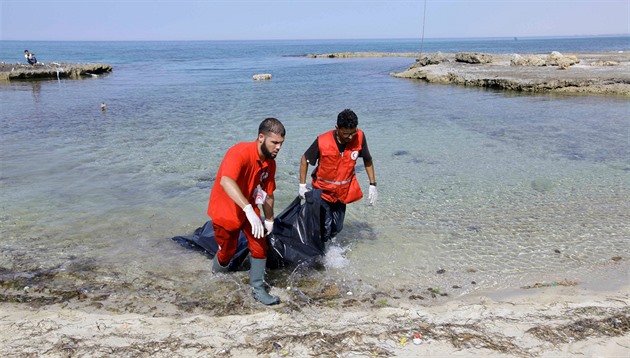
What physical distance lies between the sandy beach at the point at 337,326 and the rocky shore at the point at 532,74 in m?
17.9

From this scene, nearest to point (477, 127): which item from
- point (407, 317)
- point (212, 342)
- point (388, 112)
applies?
point (388, 112)

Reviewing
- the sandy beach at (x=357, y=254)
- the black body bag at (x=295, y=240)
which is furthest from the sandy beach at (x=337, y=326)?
the black body bag at (x=295, y=240)

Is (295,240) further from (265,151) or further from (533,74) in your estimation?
(533,74)

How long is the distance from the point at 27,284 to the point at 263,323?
262 centimetres

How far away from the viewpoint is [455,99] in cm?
1898

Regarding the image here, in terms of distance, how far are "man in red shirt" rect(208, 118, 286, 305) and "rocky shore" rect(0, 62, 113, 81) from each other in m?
30.4

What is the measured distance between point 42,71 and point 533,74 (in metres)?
29.7

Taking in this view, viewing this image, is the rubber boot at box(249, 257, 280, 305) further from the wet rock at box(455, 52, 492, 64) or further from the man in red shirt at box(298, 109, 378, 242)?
the wet rock at box(455, 52, 492, 64)

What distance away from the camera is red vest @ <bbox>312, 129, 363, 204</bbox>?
472 centimetres

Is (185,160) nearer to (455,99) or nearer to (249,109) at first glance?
(249,109)

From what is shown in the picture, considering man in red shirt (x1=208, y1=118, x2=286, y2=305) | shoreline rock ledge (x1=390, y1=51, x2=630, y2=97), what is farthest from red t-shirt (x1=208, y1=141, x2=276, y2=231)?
shoreline rock ledge (x1=390, y1=51, x2=630, y2=97)

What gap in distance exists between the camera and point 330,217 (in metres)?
5.10

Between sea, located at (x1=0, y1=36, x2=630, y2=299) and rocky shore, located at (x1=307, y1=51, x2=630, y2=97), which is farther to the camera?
rocky shore, located at (x1=307, y1=51, x2=630, y2=97)

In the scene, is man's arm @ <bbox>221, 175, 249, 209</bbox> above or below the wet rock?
below
